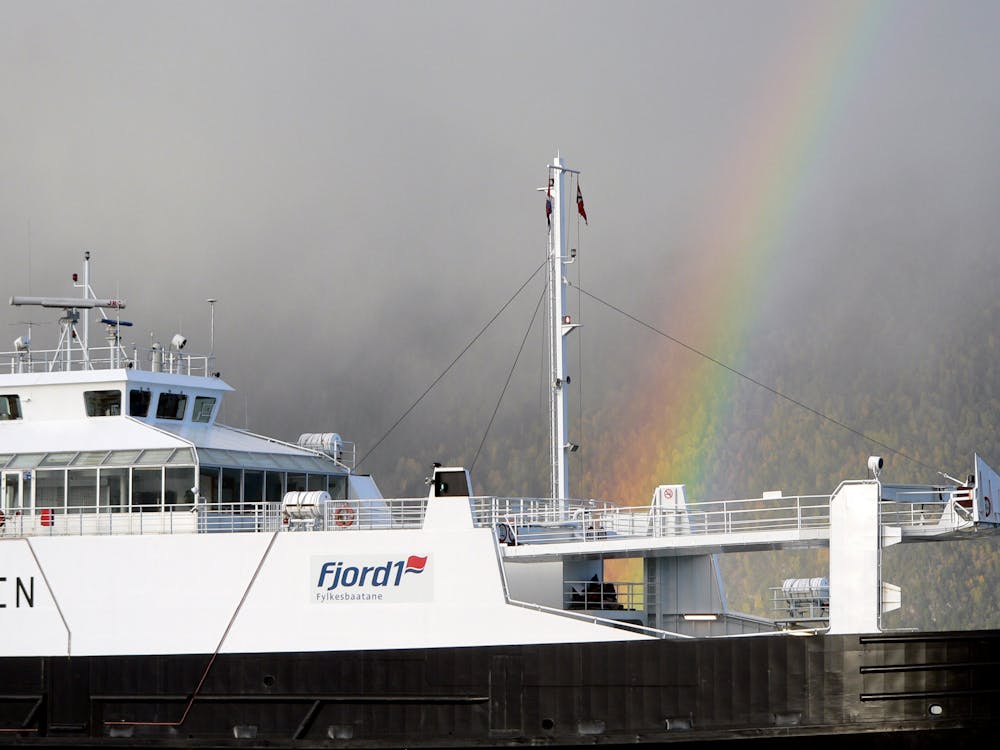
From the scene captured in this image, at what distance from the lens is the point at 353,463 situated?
83.3 ft

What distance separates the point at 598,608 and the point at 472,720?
12.1 ft

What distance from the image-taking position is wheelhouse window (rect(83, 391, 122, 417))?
24.2 m

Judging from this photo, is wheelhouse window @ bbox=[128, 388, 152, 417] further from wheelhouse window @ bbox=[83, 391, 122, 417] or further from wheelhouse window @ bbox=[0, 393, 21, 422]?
wheelhouse window @ bbox=[0, 393, 21, 422]

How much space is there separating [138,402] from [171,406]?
75cm

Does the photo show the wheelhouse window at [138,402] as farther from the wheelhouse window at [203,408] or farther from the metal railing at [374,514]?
the metal railing at [374,514]

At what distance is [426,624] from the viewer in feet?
63.9

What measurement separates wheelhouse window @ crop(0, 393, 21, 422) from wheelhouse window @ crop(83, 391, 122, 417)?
4.10 ft

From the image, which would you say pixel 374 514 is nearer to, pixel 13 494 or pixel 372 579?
pixel 372 579

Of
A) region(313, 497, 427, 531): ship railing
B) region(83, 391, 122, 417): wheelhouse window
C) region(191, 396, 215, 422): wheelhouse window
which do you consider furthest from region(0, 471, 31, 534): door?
region(313, 497, 427, 531): ship railing

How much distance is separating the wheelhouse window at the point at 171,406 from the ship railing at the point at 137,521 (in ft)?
9.45

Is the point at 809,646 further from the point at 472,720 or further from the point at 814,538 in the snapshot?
the point at 472,720

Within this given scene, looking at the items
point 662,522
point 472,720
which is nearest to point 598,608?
point 662,522

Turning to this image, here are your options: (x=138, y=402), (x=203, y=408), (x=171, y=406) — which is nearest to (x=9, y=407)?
(x=138, y=402)

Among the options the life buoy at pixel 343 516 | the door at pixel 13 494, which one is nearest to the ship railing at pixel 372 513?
the life buoy at pixel 343 516
